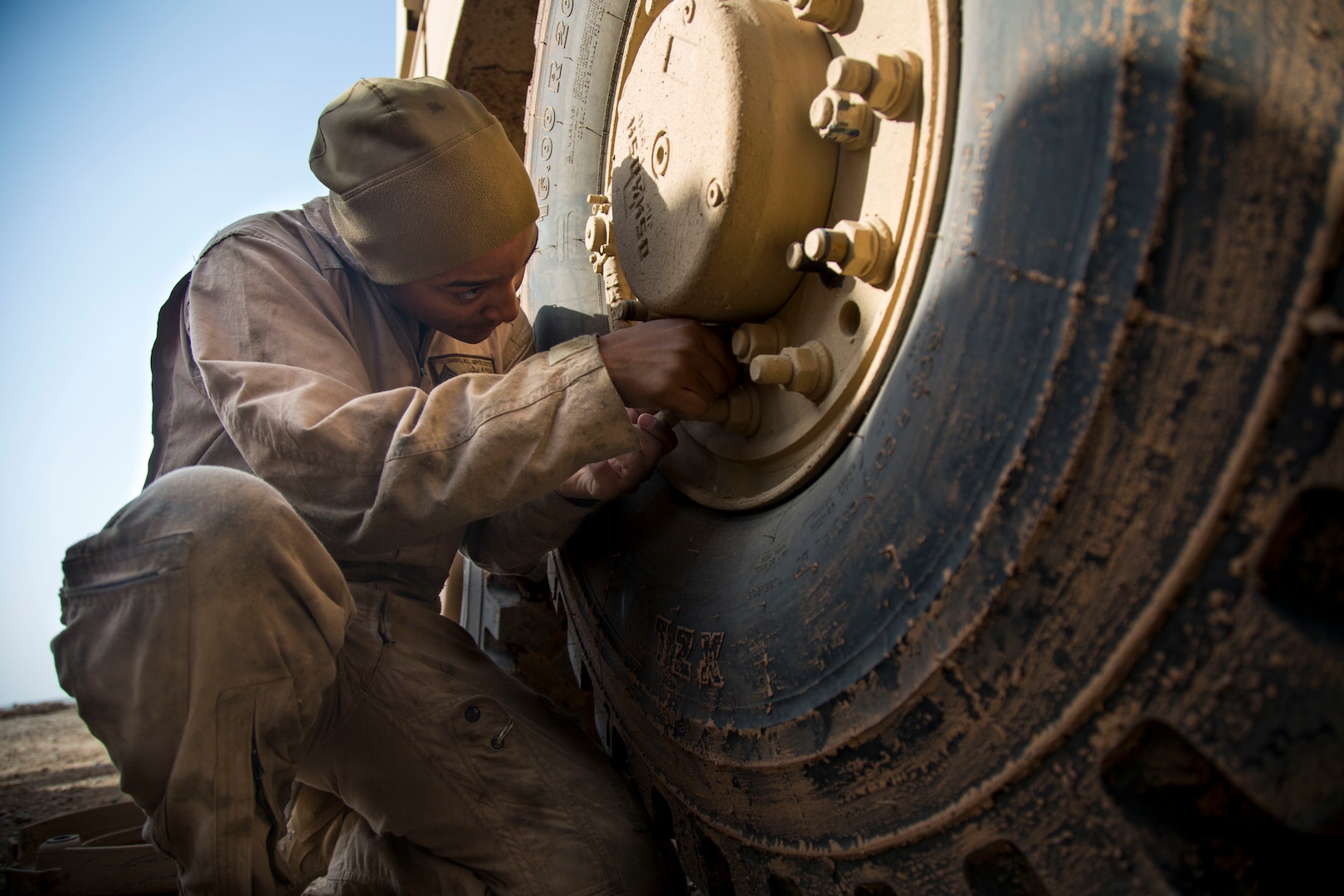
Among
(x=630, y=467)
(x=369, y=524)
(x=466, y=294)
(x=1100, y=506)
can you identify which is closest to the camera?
(x=1100, y=506)

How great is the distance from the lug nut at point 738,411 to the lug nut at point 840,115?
33cm

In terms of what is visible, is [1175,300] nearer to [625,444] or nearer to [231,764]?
[625,444]

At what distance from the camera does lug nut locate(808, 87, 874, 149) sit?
86 cm

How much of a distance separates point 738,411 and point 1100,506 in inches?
22.8

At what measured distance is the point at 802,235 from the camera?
1003 mm

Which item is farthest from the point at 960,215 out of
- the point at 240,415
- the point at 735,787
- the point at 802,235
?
the point at 240,415

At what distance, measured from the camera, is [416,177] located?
53.1 inches

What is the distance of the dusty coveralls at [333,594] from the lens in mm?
1037

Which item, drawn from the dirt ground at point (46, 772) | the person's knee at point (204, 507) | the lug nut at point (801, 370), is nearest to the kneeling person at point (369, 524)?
the person's knee at point (204, 507)

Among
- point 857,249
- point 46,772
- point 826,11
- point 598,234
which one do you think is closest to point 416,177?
point 598,234

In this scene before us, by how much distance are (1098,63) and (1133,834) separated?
49 centimetres

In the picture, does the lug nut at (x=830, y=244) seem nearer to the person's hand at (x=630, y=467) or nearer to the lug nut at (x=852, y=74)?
the lug nut at (x=852, y=74)

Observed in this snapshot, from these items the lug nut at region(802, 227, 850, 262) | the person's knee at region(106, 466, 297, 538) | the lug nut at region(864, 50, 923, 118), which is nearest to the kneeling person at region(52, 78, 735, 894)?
the person's knee at region(106, 466, 297, 538)

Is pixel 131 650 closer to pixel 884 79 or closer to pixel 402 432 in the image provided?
pixel 402 432
